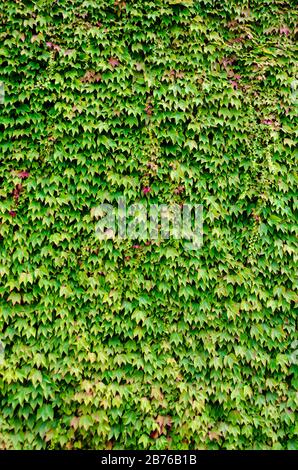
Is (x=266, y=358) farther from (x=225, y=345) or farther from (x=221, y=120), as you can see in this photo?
(x=221, y=120)

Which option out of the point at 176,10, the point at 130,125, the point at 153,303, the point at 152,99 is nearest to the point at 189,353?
the point at 153,303

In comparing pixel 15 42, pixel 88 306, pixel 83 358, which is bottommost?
pixel 83 358

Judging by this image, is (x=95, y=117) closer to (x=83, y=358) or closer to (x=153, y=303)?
(x=153, y=303)

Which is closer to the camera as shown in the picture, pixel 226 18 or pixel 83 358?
pixel 83 358

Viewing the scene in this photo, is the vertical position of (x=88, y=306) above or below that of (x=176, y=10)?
below

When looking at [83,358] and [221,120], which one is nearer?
[83,358]

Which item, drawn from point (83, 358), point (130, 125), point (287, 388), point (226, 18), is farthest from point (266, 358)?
point (226, 18)
